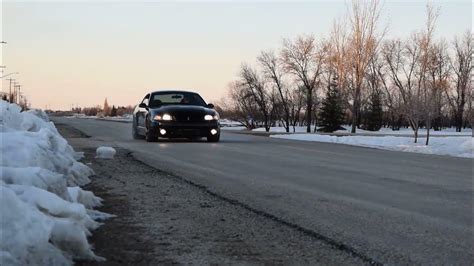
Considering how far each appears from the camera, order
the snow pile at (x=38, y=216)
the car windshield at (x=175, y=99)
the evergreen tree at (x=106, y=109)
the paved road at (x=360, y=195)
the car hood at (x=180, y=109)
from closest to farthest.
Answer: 1. the snow pile at (x=38, y=216)
2. the paved road at (x=360, y=195)
3. the car hood at (x=180, y=109)
4. the car windshield at (x=175, y=99)
5. the evergreen tree at (x=106, y=109)

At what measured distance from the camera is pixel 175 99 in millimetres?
16938

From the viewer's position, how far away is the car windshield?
16750 millimetres

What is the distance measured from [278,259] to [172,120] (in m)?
12.0

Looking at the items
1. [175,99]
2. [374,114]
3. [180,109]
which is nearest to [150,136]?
[180,109]

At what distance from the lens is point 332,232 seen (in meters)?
4.86

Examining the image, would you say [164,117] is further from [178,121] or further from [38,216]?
[38,216]

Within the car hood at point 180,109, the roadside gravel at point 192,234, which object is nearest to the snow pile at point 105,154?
the roadside gravel at point 192,234

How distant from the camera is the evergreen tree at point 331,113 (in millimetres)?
62222

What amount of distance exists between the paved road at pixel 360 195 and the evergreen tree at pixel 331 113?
1991 inches

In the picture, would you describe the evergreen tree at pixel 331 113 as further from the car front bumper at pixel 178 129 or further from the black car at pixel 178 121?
the car front bumper at pixel 178 129

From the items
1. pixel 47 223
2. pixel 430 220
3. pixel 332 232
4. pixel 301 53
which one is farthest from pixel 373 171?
pixel 301 53

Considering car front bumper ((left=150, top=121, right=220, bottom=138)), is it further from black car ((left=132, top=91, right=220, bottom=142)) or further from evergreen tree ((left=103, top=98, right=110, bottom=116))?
evergreen tree ((left=103, top=98, right=110, bottom=116))

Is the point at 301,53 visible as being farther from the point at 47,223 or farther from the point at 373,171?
the point at 47,223

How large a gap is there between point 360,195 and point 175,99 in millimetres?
10827
